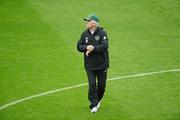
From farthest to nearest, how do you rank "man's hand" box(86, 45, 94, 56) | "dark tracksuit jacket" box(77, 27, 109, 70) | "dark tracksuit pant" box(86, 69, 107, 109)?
"dark tracksuit pant" box(86, 69, 107, 109) < "dark tracksuit jacket" box(77, 27, 109, 70) < "man's hand" box(86, 45, 94, 56)

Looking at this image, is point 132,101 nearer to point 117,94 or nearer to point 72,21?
point 117,94

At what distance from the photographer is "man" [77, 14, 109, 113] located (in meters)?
14.7

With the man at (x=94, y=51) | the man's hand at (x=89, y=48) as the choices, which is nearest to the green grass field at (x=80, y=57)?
the man at (x=94, y=51)

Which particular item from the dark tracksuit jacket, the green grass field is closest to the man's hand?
the dark tracksuit jacket

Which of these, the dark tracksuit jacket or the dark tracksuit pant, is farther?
the dark tracksuit pant

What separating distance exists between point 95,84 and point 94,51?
0.82m

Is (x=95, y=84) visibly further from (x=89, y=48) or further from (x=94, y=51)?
(x=89, y=48)

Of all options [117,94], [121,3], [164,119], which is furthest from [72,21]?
[164,119]

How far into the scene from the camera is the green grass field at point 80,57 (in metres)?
15.5

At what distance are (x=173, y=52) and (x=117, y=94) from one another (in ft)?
13.9

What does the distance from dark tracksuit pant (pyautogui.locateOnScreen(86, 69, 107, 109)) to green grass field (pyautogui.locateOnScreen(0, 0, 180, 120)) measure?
34cm

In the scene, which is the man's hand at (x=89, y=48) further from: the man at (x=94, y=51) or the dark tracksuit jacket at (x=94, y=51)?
the dark tracksuit jacket at (x=94, y=51)

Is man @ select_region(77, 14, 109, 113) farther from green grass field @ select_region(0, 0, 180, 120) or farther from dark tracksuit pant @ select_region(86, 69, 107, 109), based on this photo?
green grass field @ select_region(0, 0, 180, 120)

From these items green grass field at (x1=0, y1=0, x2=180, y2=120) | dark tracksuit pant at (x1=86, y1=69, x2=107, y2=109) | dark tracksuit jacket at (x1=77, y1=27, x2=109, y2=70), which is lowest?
green grass field at (x1=0, y1=0, x2=180, y2=120)
